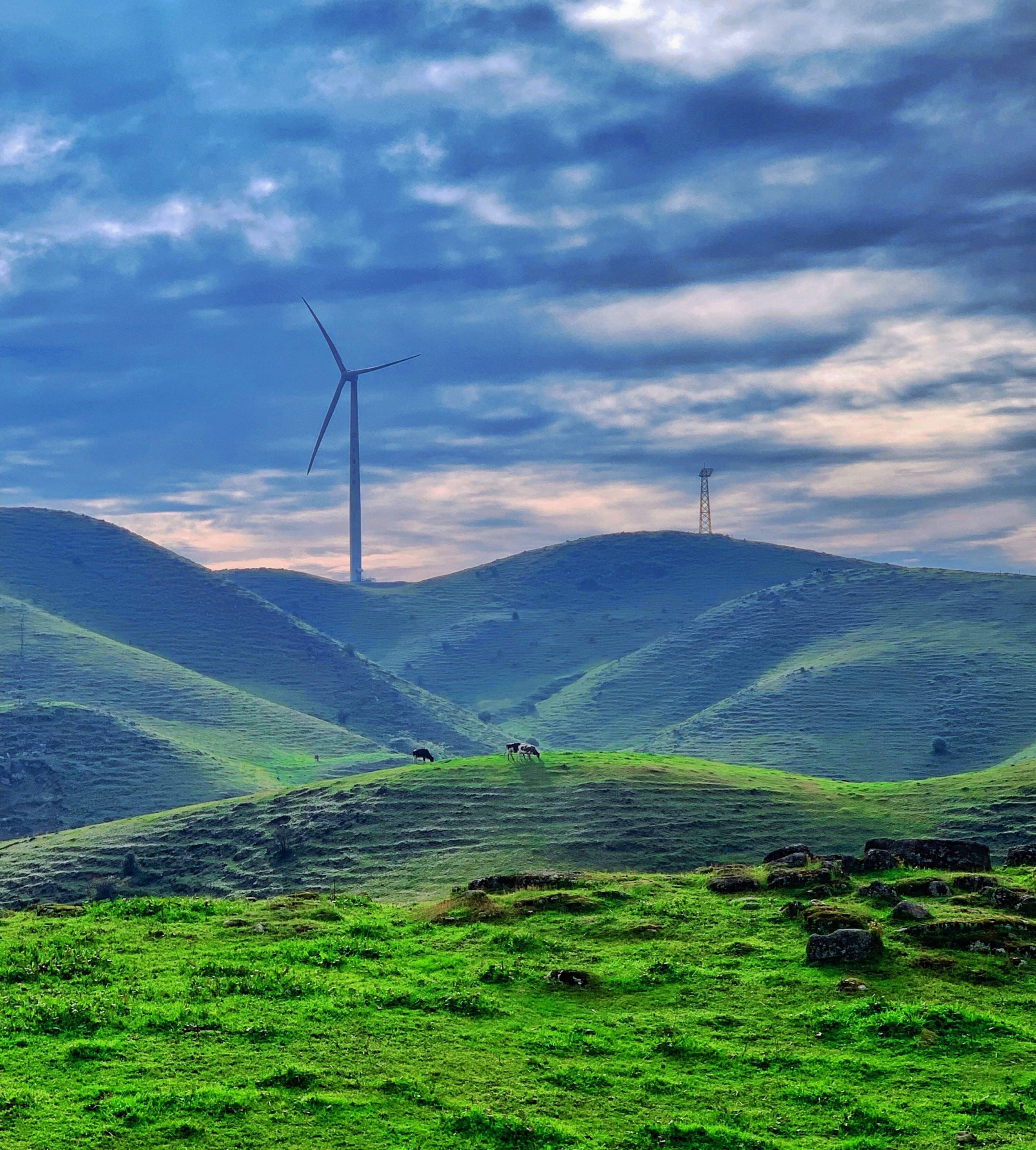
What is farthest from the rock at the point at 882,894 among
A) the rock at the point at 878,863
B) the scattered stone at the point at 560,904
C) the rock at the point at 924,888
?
the scattered stone at the point at 560,904

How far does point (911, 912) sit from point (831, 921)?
2.25 meters

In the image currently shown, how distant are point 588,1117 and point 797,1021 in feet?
23.4

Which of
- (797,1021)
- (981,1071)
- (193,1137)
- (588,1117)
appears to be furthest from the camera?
(797,1021)

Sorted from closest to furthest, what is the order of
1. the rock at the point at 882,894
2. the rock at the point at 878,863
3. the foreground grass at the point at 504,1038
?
1. the foreground grass at the point at 504,1038
2. the rock at the point at 882,894
3. the rock at the point at 878,863

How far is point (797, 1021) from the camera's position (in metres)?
26.7

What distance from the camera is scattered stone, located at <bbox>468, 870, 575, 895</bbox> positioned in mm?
42009

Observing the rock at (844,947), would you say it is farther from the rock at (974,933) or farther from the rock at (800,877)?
the rock at (800,877)

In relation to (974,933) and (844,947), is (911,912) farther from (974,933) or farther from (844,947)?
(844,947)

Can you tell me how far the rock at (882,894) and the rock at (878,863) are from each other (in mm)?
4468

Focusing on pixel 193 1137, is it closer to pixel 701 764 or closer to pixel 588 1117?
pixel 588 1117

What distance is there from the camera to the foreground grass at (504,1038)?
68.6 feet

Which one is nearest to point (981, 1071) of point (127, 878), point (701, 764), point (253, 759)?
point (127, 878)

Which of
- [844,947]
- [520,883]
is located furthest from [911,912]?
[520,883]

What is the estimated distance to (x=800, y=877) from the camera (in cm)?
3859
